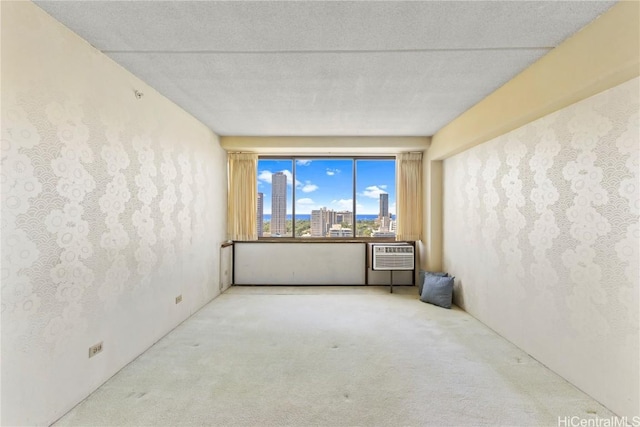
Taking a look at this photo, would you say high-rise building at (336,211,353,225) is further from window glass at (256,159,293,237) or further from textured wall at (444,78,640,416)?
textured wall at (444,78,640,416)

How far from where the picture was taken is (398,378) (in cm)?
222

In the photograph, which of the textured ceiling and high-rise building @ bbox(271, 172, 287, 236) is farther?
high-rise building @ bbox(271, 172, 287, 236)

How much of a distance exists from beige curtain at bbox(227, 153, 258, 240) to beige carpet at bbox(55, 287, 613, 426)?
70.4 inches

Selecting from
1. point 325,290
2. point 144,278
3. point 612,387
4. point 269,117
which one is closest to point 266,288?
point 325,290

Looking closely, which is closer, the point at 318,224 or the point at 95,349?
the point at 95,349

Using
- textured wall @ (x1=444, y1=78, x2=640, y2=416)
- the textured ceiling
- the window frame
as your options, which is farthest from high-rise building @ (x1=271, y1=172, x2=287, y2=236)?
textured wall @ (x1=444, y1=78, x2=640, y2=416)

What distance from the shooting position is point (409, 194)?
489 cm

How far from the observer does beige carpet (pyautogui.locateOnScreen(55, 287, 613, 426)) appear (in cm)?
182

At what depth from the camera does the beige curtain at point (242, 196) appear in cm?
492

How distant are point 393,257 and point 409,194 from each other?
1.11 metres

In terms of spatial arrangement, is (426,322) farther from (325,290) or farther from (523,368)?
(325,290)

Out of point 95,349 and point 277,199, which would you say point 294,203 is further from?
point 95,349

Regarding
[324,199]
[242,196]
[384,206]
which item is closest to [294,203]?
[324,199]

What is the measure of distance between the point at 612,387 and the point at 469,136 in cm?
245
